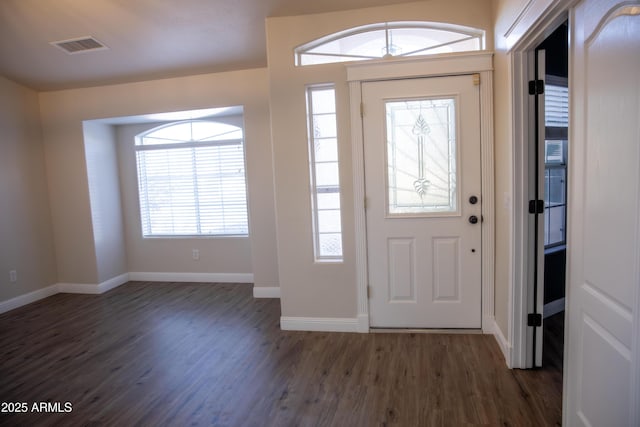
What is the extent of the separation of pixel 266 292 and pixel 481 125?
9.27ft

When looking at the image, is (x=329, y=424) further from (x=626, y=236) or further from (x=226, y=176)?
(x=226, y=176)

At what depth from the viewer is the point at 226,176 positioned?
471 centimetres

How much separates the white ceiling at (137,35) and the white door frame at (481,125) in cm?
52

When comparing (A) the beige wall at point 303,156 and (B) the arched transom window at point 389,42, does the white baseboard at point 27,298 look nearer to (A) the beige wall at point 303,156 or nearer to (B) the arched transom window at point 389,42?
(A) the beige wall at point 303,156

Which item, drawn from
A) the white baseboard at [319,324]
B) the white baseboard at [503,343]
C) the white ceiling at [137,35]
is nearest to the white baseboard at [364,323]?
the white baseboard at [319,324]

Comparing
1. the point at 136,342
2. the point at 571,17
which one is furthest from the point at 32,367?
→ the point at 571,17

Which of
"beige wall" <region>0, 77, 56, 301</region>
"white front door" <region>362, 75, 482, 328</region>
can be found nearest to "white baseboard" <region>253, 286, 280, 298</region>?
"white front door" <region>362, 75, 482, 328</region>

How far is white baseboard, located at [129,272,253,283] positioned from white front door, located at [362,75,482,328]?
2.26 metres

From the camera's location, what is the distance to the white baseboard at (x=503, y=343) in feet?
8.06

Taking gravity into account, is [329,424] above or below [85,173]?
below

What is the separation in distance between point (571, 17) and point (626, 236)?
99 centimetres

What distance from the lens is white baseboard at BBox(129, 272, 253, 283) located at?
4758 millimetres

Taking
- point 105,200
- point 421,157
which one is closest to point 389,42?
point 421,157

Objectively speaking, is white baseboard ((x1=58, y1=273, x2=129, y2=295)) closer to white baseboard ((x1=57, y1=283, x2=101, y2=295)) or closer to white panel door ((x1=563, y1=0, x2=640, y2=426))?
white baseboard ((x1=57, y1=283, x2=101, y2=295))
